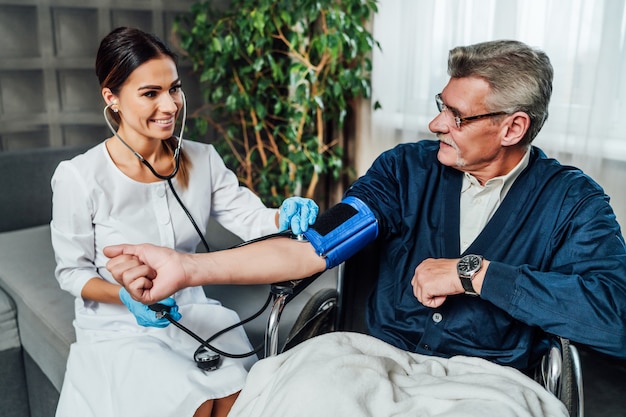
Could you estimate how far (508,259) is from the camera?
1306mm

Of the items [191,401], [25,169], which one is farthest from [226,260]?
[25,169]

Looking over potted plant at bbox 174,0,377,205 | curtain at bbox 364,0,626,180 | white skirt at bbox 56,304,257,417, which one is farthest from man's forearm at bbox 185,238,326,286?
potted plant at bbox 174,0,377,205

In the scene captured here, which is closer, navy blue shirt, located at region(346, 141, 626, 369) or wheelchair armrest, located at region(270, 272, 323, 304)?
navy blue shirt, located at region(346, 141, 626, 369)

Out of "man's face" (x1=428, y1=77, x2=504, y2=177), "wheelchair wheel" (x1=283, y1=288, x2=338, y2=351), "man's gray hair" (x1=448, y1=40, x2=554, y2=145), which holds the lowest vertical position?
"wheelchair wheel" (x1=283, y1=288, x2=338, y2=351)

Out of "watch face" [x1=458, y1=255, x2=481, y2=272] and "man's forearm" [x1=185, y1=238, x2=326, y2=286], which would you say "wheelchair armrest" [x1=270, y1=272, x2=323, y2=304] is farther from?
"watch face" [x1=458, y1=255, x2=481, y2=272]

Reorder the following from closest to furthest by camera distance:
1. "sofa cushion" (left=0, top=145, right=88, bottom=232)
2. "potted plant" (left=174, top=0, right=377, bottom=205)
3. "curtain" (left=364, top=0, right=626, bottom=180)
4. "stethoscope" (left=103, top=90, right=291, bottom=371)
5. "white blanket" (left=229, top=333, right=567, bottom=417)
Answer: "white blanket" (left=229, top=333, right=567, bottom=417)
"stethoscope" (left=103, top=90, right=291, bottom=371)
"curtain" (left=364, top=0, right=626, bottom=180)
"sofa cushion" (left=0, top=145, right=88, bottom=232)
"potted plant" (left=174, top=0, right=377, bottom=205)

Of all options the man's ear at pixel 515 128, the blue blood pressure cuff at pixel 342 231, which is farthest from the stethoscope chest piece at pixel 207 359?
the man's ear at pixel 515 128

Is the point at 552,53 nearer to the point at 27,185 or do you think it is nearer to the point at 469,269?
the point at 469,269

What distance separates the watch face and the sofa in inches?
25.8

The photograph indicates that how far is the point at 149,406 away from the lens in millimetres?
1269

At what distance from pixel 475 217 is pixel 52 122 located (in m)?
2.08

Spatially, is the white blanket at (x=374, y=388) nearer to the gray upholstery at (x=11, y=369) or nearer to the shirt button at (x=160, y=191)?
the shirt button at (x=160, y=191)

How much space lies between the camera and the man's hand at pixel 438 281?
122 centimetres

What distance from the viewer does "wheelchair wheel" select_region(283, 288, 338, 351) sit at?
1405mm
